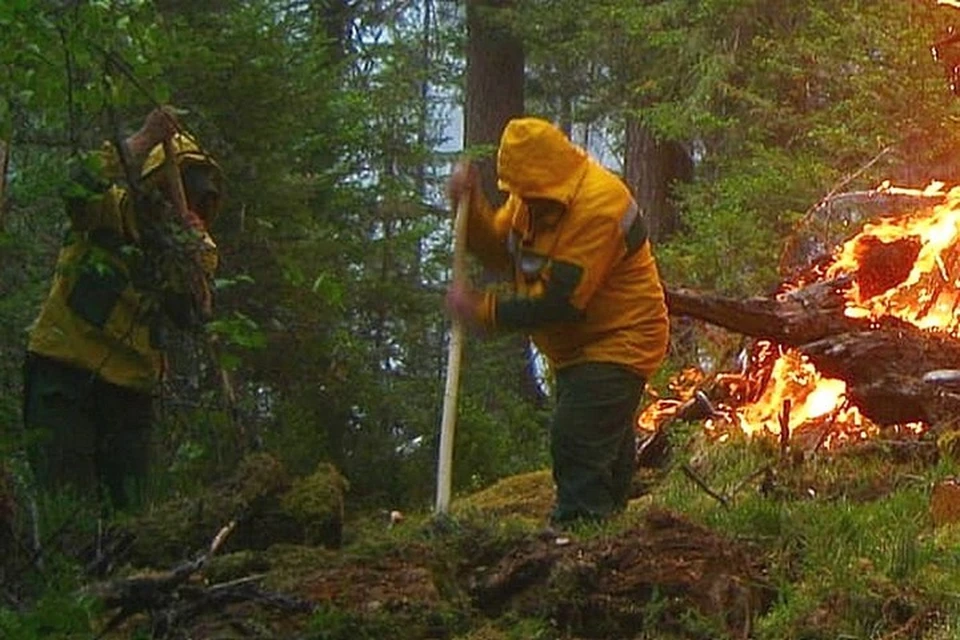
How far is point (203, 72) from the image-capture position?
896 centimetres

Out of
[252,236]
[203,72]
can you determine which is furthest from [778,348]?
[203,72]

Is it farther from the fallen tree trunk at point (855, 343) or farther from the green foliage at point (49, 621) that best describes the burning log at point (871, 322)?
the green foliage at point (49, 621)

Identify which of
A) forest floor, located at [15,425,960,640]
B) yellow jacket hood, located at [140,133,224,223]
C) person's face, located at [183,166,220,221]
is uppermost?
yellow jacket hood, located at [140,133,224,223]

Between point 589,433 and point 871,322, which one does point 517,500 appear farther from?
point 871,322

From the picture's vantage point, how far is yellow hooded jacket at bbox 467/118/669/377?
614cm

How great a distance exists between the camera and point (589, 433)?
6.37m

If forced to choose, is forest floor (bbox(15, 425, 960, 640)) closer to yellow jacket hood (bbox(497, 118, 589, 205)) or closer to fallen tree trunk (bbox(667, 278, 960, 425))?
yellow jacket hood (bbox(497, 118, 589, 205))

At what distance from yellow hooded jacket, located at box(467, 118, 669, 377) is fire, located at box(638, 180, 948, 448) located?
1864 mm

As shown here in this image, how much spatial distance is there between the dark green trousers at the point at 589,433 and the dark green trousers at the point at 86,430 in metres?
1.98

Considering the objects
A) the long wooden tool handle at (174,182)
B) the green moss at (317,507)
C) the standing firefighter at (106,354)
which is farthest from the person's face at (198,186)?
the green moss at (317,507)

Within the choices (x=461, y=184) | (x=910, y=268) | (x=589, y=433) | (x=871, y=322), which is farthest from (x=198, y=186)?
(x=910, y=268)

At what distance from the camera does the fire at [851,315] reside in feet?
27.0

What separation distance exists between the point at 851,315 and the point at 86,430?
4163 millimetres

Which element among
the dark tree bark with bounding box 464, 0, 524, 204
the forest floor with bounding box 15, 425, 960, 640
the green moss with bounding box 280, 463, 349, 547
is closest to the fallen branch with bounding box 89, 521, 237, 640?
the forest floor with bounding box 15, 425, 960, 640
